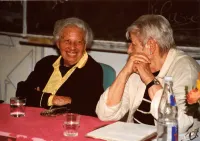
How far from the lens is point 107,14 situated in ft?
11.2

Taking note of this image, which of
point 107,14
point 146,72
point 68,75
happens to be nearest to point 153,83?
point 146,72

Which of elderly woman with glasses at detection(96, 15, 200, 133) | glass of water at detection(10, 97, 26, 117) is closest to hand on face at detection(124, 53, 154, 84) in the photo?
elderly woman with glasses at detection(96, 15, 200, 133)

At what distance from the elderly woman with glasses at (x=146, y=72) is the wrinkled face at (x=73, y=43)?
0.63 metres

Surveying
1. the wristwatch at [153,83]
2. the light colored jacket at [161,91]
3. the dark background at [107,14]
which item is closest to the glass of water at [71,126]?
the light colored jacket at [161,91]

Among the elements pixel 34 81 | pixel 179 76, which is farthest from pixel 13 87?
pixel 179 76

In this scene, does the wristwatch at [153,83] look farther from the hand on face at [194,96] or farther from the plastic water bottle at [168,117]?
the hand on face at [194,96]

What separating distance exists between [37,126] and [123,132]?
1.56ft

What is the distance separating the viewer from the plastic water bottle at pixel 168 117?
1545 mm

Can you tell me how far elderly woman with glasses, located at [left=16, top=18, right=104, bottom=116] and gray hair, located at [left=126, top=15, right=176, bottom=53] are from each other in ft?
2.12

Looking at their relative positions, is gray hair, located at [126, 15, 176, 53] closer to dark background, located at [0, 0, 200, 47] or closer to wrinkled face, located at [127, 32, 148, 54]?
wrinkled face, located at [127, 32, 148, 54]

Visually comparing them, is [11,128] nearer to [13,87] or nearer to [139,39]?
[139,39]

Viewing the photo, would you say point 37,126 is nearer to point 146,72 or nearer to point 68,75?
point 146,72

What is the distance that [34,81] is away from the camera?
3.04m

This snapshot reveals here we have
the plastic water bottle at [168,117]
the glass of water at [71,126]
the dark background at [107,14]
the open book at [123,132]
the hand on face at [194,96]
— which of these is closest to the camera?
the hand on face at [194,96]
